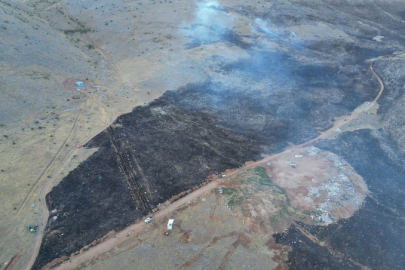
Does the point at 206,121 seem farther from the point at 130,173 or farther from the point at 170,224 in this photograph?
the point at 170,224

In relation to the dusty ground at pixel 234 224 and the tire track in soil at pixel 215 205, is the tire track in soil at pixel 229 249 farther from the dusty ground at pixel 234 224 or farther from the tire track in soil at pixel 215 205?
the tire track in soil at pixel 215 205

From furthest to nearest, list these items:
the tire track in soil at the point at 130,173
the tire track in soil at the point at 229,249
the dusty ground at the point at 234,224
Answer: the tire track in soil at the point at 130,173, the dusty ground at the point at 234,224, the tire track in soil at the point at 229,249

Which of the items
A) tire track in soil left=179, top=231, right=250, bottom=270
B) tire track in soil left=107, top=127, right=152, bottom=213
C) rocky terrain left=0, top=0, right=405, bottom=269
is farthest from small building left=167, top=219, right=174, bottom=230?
tire track in soil left=179, top=231, right=250, bottom=270

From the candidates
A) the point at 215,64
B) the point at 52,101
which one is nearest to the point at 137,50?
the point at 215,64

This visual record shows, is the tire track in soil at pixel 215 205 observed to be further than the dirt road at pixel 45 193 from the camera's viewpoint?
Yes

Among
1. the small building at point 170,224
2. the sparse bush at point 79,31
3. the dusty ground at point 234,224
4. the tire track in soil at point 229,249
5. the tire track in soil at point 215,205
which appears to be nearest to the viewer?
the tire track in soil at point 229,249

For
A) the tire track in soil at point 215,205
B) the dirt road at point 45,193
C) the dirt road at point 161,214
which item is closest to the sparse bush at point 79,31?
the dirt road at point 45,193

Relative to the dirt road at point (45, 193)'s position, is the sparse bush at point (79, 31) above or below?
above

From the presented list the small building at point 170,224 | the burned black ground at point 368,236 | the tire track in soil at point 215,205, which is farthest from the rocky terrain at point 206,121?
the small building at point 170,224

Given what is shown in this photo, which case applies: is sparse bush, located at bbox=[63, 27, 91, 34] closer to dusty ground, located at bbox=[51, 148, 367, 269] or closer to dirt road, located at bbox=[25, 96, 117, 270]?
dirt road, located at bbox=[25, 96, 117, 270]

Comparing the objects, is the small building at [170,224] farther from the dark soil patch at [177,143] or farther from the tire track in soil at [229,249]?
the tire track in soil at [229,249]
